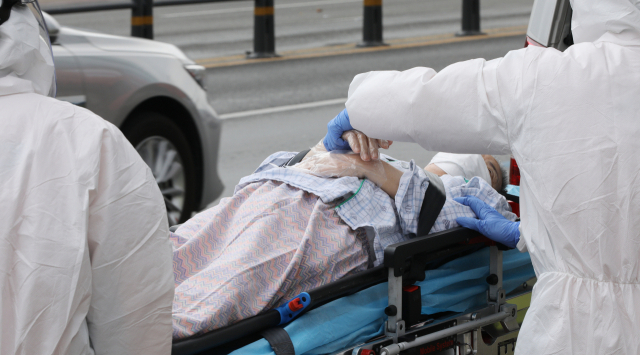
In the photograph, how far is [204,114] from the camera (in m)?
5.15

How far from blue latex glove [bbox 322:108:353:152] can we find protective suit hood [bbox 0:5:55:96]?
4.17 ft

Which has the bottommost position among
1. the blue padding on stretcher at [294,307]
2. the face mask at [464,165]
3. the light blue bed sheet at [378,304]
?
the light blue bed sheet at [378,304]

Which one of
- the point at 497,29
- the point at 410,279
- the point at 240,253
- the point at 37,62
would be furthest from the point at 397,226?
the point at 497,29

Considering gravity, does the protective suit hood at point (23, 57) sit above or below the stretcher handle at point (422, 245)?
above

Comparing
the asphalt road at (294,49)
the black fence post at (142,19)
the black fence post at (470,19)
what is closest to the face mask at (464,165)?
the asphalt road at (294,49)

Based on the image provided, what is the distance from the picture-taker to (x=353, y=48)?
39.7ft

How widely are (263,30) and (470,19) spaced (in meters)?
3.78

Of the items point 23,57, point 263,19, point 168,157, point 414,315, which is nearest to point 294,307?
point 414,315

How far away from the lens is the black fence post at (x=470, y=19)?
1304cm

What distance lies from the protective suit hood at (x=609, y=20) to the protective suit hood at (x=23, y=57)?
1.35 meters

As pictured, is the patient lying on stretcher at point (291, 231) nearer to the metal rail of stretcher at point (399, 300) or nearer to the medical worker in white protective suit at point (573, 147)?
the metal rail of stretcher at point (399, 300)

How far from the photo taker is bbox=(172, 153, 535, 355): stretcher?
2330 mm

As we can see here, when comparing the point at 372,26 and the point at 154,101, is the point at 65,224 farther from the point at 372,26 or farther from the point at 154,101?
the point at 372,26

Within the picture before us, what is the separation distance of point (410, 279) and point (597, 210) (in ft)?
2.83
